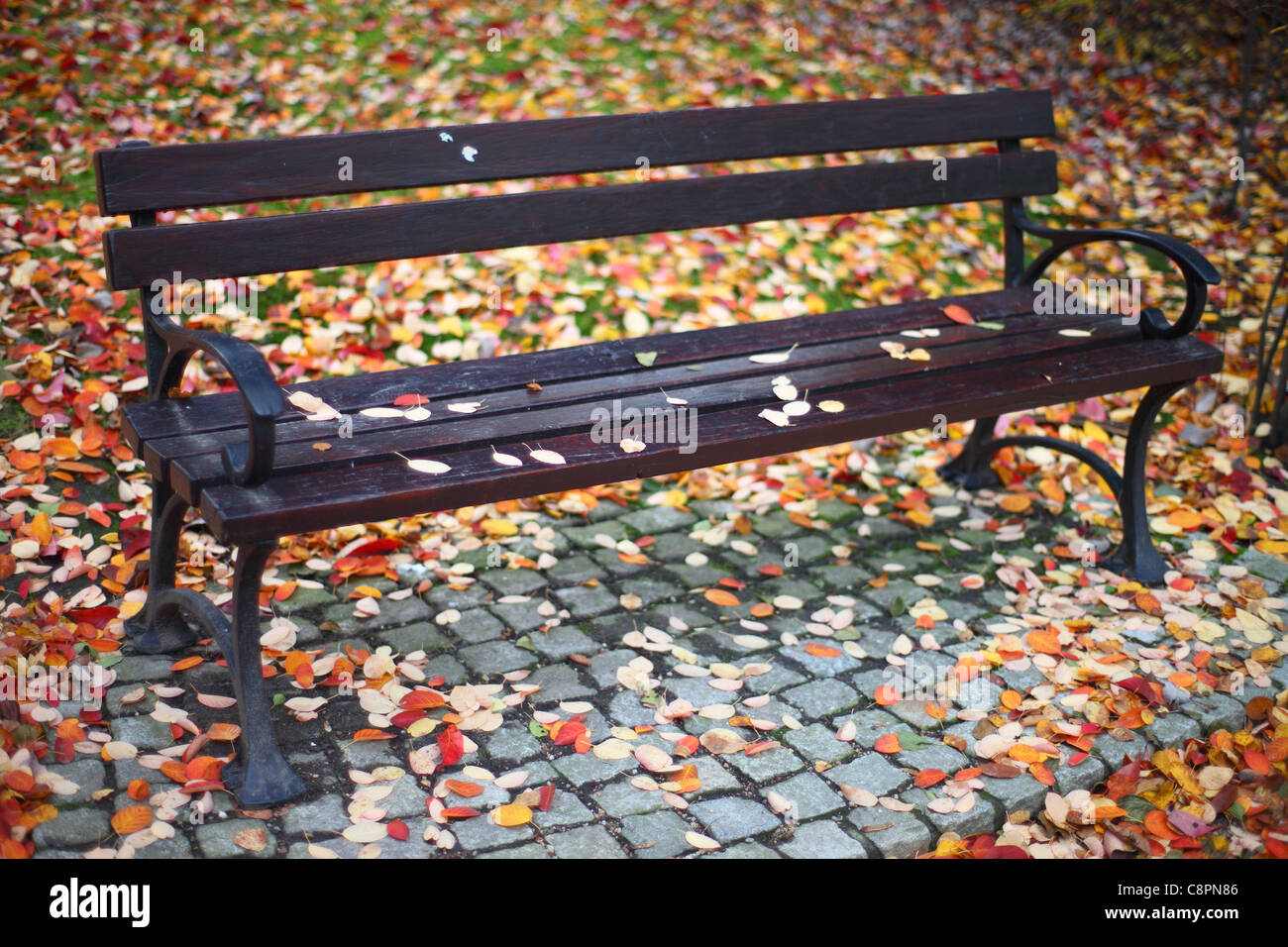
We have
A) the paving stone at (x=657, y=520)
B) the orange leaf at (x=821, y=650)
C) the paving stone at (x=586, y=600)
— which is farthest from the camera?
the paving stone at (x=657, y=520)

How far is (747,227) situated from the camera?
5.19 metres

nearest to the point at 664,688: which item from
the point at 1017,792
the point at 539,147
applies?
the point at 1017,792

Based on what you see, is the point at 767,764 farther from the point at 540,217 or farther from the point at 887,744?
the point at 540,217

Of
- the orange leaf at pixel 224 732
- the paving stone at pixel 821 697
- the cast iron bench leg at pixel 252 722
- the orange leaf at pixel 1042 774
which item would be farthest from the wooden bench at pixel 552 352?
the orange leaf at pixel 1042 774

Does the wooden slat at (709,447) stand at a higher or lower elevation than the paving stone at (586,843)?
higher

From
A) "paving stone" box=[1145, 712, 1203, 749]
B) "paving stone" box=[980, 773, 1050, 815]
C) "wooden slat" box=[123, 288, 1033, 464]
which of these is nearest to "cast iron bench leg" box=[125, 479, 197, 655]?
"wooden slat" box=[123, 288, 1033, 464]

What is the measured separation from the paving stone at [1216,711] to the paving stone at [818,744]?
87cm

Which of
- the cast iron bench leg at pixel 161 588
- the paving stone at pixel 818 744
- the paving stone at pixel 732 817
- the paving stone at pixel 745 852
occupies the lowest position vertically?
the paving stone at pixel 745 852

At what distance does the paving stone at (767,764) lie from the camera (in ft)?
8.46

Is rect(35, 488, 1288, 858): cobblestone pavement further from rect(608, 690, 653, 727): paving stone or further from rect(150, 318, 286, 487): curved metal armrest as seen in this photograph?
rect(150, 318, 286, 487): curved metal armrest

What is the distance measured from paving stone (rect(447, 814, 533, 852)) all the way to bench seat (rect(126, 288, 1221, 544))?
0.66m

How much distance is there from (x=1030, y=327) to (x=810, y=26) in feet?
14.2

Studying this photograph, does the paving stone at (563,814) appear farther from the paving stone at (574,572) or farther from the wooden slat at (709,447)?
the paving stone at (574,572)
